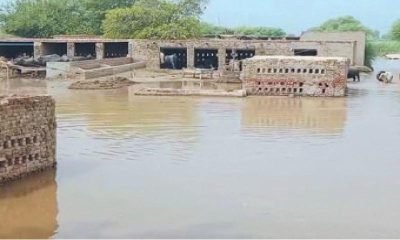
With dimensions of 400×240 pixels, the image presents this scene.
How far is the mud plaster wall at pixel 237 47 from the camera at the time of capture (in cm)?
4475

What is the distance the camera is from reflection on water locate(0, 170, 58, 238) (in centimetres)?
1212

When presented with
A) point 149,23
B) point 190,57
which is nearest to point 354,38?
point 190,57

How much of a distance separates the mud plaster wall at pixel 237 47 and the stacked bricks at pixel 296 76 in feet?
38.6

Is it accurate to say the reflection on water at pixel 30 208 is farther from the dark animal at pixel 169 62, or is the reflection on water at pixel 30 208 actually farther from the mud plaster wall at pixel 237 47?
the dark animal at pixel 169 62

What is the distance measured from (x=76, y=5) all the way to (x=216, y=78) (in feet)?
85.8

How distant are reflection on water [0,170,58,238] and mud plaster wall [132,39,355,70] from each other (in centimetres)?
3087

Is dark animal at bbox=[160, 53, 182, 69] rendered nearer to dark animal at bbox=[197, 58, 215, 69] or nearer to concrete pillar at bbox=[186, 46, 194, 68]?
dark animal at bbox=[197, 58, 215, 69]

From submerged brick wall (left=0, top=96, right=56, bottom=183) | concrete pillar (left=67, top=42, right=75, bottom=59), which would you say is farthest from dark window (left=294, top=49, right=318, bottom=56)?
submerged brick wall (left=0, top=96, right=56, bottom=183)

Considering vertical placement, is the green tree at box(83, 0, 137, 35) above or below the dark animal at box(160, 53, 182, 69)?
above

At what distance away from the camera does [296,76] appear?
32.9 metres

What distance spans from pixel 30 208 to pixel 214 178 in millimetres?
4415

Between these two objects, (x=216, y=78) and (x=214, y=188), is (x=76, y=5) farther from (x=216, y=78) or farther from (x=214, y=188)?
(x=214, y=188)

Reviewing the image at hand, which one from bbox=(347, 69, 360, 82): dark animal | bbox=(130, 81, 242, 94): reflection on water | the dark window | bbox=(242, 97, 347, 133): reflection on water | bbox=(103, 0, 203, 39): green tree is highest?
bbox=(103, 0, 203, 39): green tree

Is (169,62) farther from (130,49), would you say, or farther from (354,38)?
(354,38)
